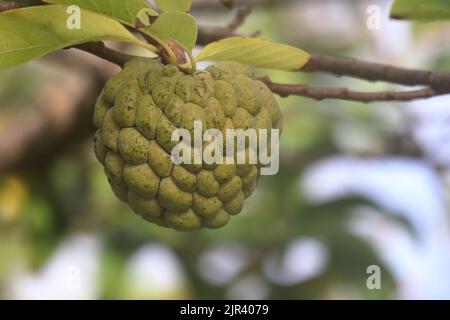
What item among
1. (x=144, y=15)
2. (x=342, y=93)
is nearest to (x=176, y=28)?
(x=144, y=15)

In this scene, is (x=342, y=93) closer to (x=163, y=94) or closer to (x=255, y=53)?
(x=255, y=53)

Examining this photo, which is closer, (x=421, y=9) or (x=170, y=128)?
(x=170, y=128)

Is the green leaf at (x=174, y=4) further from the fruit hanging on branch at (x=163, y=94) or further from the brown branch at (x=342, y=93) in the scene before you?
the brown branch at (x=342, y=93)

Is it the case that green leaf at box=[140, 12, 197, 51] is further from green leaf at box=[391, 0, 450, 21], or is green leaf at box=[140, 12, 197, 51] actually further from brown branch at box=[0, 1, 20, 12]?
green leaf at box=[391, 0, 450, 21]

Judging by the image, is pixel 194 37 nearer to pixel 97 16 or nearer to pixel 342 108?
pixel 97 16

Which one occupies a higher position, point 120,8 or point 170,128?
point 120,8

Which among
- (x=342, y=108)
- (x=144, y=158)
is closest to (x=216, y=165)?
(x=144, y=158)

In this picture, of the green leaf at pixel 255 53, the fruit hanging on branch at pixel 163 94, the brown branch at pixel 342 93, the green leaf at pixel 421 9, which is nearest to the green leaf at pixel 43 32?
the fruit hanging on branch at pixel 163 94

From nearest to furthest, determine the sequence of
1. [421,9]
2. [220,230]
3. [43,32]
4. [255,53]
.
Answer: [43,32]
[255,53]
[421,9]
[220,230]
